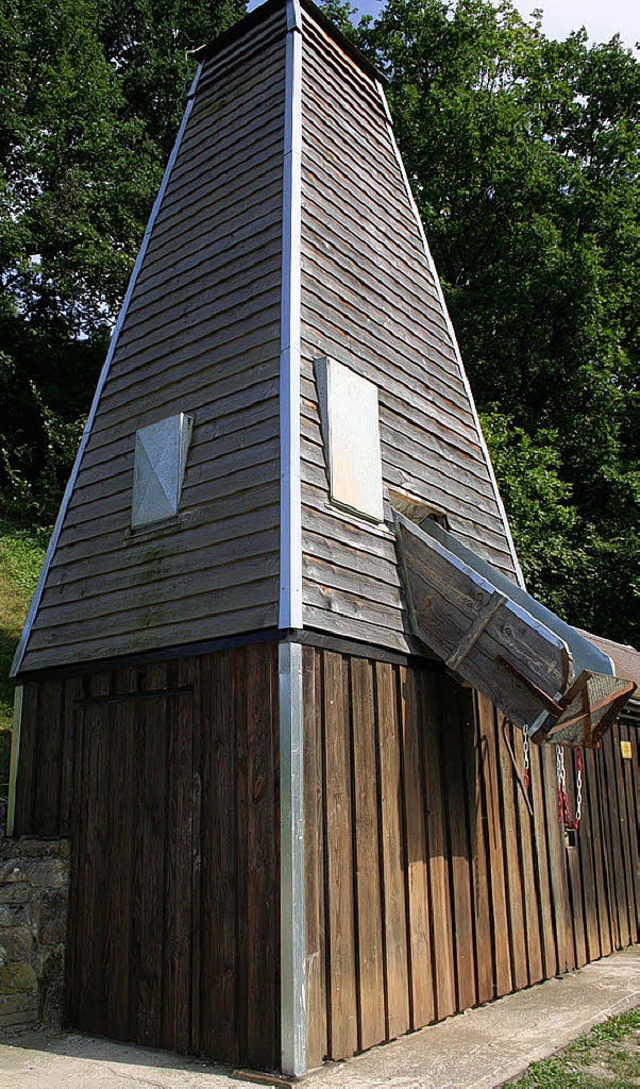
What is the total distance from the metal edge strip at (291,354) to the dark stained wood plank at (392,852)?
1.01 metres

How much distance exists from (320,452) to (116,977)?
3748mm

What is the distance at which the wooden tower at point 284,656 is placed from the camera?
538 cm

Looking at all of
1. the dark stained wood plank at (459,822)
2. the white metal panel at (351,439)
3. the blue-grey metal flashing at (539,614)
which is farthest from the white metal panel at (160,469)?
the dark stained wood plank at (459,822)

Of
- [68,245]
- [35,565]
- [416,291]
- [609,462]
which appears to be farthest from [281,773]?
[68,245]

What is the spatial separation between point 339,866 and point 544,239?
712 inches

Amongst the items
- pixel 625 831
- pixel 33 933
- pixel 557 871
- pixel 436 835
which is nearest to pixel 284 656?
pixel 436 835

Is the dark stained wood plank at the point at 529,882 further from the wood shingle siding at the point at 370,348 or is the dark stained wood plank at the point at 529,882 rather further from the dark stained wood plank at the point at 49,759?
the dark stained wood plank at the point at 49,759

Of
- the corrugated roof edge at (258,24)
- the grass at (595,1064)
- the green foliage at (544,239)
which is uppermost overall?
the green foliage at (544,239)

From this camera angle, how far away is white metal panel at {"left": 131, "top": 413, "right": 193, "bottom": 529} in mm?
6820

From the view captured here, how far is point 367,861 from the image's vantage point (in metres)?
5.61

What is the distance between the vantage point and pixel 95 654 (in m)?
6.84

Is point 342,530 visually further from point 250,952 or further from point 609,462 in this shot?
point 609,462

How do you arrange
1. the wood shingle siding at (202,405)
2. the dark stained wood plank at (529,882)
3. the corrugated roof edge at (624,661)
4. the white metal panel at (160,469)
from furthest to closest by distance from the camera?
1. the dark stained wood plank at (529,882)
2. the corrugated roof edge at (624,661)
3. the white metal panel at (160,469)
4. the wood shingle siding at (202,405)

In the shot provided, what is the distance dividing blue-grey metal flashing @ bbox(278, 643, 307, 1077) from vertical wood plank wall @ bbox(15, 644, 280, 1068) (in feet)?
0.28
